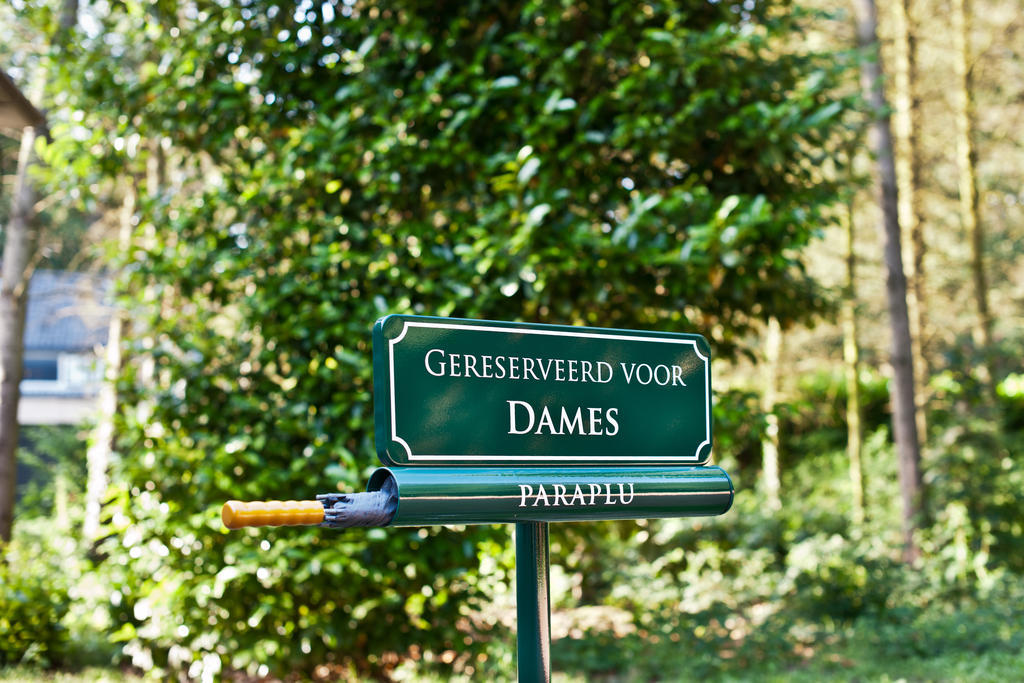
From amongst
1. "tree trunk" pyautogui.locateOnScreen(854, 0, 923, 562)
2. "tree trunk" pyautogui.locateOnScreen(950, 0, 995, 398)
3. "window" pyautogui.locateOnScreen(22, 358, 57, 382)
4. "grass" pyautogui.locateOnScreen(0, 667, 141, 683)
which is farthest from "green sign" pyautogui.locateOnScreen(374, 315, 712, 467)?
"window" pyautogui.locateOnScreen(22, 358, 57, 382)

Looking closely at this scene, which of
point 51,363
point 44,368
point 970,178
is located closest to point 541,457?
point 970,178

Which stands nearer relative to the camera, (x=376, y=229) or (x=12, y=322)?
(x=376, y=229)

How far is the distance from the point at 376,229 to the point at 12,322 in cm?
400

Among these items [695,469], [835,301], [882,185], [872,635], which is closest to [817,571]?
[872,635]

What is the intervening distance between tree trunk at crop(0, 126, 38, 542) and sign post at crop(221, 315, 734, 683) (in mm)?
6736

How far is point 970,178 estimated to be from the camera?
10.6 metres

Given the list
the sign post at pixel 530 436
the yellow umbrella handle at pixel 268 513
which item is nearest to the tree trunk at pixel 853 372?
the sign post at pixel 530 436

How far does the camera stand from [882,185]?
9430 mm

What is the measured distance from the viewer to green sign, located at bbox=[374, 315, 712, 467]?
1893 millimetres

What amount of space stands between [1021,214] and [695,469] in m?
14.0

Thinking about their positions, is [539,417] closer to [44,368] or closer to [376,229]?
[376,229]

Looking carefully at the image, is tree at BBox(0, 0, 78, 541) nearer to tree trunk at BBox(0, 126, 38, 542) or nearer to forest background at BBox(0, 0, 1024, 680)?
tree trunk at BBox(0, 126, 38, 542)

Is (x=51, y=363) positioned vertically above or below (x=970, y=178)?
above

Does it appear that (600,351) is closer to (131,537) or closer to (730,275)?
(730,275)
